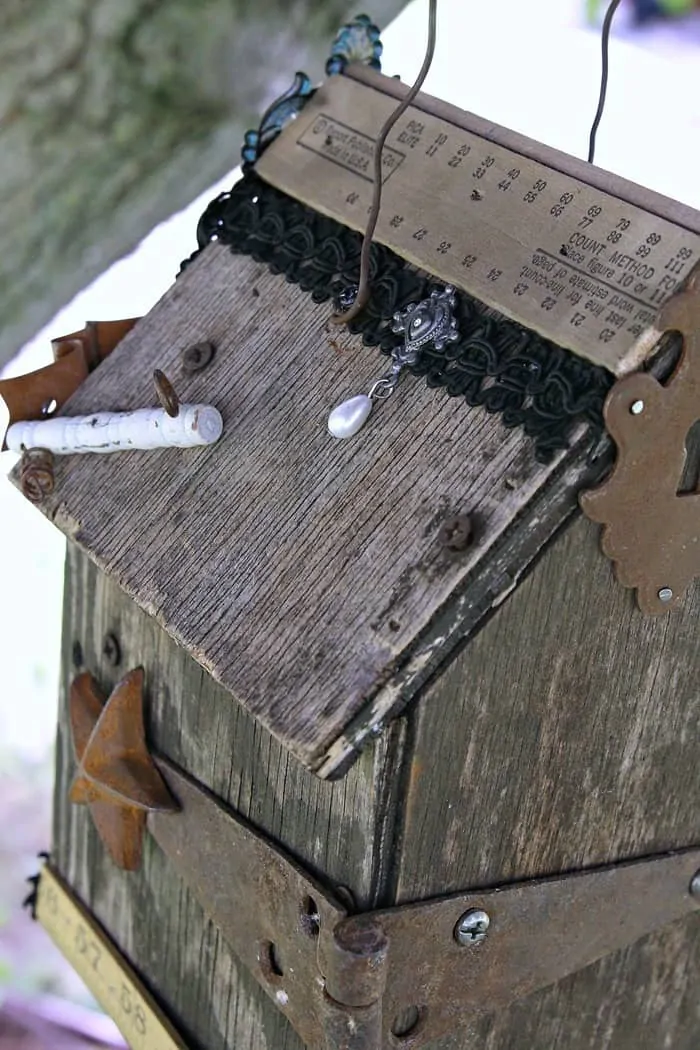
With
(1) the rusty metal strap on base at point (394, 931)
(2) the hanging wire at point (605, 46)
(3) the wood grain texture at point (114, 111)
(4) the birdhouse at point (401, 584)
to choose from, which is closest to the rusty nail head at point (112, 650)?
(4) the birdhouse at point (401, 584)

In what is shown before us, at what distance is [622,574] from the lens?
3.04ft

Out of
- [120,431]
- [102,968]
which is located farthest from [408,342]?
[102,968]

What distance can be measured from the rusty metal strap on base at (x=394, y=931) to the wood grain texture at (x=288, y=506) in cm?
18

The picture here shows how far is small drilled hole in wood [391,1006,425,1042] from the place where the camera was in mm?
966

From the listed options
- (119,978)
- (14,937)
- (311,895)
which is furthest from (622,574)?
(14,937)

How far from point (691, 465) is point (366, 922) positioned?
41cm

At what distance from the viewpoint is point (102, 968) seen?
135 cm

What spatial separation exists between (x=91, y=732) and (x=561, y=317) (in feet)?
1.97

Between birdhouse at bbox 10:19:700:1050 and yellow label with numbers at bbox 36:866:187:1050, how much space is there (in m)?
0.03

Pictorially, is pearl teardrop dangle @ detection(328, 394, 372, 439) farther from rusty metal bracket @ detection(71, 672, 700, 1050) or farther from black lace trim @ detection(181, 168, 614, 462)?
rusty metal bracket @ detection(71, 672, 700, 1050)

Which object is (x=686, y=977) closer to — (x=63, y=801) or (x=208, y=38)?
(x=63, y=801)

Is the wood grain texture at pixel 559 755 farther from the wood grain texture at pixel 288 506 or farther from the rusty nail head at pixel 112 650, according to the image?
the rusty nail head at pixel 112 650

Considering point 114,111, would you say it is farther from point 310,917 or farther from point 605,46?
point 310,917

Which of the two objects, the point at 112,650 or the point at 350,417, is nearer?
the point at 350,417
